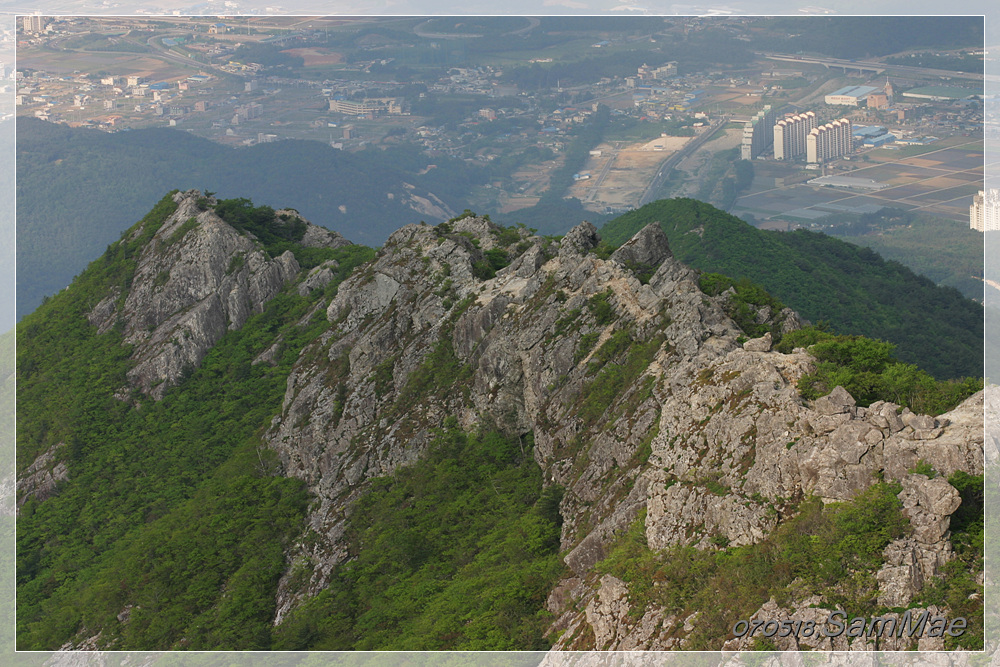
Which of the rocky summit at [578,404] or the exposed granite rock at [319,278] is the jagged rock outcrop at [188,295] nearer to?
the rocky summit at [578,404]

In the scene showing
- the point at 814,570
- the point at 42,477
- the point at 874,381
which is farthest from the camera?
the point at 42,477

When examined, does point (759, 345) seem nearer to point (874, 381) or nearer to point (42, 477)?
point (874, 381)

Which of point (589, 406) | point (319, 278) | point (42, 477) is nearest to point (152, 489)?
point (42, 477)

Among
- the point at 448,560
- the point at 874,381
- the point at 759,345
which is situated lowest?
the point at 448,560

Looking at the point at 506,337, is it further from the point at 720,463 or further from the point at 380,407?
the point at 720,463

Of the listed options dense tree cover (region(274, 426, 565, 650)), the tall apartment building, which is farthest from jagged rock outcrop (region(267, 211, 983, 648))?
the tall apartment building

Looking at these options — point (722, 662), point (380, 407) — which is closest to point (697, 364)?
point (722, 662)

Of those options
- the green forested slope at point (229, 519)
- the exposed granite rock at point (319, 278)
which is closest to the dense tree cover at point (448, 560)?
the green forested slope at point (229, 519)

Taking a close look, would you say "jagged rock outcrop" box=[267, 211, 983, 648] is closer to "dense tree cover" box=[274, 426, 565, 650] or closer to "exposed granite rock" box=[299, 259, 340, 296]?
"dense tree cover" box=[274, 426, 565, 650]
